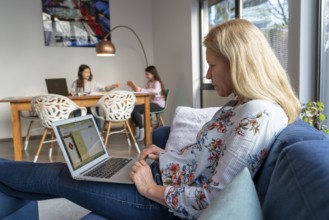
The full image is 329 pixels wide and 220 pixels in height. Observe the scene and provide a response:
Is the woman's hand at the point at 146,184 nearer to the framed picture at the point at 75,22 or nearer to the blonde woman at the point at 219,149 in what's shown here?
the blonde woman at the point at 219,149

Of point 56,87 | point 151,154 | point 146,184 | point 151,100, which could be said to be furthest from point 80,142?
point 151,100

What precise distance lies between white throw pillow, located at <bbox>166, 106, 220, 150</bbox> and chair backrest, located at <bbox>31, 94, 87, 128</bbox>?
1.66 m

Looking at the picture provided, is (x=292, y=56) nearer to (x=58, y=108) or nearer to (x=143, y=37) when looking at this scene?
(x=58, y=108)

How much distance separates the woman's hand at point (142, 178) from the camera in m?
0.97

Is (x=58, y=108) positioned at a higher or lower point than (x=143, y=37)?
lower

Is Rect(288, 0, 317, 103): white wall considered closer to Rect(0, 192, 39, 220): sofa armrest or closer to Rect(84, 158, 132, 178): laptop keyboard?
Rect(84, 158, 132, 178): laptop keyboard

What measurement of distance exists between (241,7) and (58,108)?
2.42 m

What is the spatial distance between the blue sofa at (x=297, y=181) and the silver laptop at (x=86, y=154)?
0.52 metres

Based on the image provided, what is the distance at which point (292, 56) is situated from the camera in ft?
7.85

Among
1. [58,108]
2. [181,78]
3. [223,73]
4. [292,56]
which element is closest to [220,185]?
[223,73]

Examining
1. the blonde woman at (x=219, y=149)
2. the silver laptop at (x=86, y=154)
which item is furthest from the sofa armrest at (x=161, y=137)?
the blonde woman at (x=219, y=149)

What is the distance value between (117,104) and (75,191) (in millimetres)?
2296

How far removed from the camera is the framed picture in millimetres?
4840

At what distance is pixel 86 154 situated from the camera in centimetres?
126
